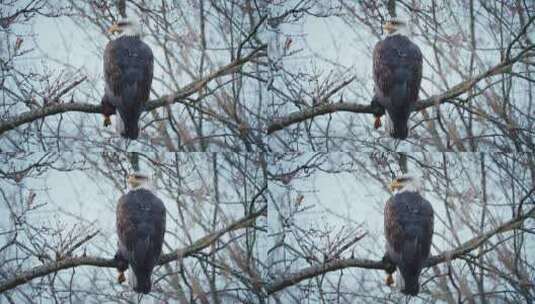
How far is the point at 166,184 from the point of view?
4.07m

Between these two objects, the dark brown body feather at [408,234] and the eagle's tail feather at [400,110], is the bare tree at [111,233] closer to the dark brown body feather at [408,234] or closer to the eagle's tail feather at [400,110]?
the dark brown body feather at [408,234]

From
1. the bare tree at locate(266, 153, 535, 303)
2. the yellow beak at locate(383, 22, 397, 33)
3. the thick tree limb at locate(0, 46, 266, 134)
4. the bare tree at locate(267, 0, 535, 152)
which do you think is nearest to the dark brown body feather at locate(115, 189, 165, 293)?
the thick tree limb at locate(0, 46, 266, 134)

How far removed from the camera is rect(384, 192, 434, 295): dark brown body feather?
13.2ft

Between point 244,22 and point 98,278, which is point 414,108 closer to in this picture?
point 244,22

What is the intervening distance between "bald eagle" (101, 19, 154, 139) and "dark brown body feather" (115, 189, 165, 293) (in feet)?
0.89

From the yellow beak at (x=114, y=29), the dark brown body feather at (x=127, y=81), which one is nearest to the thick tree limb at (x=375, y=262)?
the dark brown body feather at (x=127, y=81)

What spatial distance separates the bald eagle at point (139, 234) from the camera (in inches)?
157

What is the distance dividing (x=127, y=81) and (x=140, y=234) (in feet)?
1.99

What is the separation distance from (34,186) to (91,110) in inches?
14.9

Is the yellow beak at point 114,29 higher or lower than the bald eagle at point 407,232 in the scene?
higher

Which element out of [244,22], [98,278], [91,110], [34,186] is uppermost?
[244,22]

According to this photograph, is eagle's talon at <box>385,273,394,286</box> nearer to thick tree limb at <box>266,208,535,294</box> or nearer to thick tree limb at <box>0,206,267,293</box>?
thick tree limb at <box>266,208,535,294</box>

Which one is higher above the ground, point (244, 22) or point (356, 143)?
point (244, 22)

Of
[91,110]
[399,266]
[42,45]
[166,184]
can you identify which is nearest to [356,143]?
[399,266]
